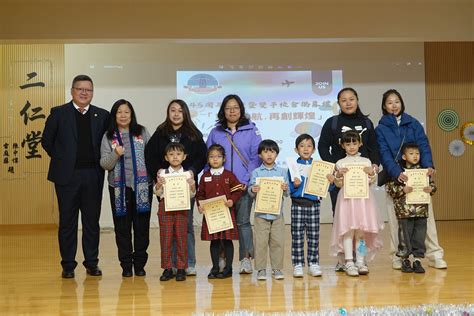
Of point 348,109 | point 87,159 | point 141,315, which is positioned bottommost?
point 141,315

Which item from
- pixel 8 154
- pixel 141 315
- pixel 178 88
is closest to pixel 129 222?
pixel 141 315

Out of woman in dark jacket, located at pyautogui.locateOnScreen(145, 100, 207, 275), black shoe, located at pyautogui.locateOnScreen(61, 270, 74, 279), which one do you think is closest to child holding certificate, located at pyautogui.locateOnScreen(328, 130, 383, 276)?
woman in dark jacket, located at pyautogui.locateOnScreen(145, 100, 207, 275)

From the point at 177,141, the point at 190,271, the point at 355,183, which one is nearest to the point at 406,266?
the point at 355,183

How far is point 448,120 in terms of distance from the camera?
8.86 m

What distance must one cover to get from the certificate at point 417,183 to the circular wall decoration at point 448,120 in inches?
189

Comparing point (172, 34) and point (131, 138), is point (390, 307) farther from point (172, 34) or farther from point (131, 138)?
point (172, 34)

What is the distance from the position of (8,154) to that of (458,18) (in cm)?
628

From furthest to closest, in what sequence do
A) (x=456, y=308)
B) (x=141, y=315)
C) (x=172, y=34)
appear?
(x=172, y=34) < (x=141, y=315) < (x=456, y=308)

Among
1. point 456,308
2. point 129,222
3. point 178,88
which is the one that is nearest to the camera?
point 456,308

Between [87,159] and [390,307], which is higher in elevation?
[87,159]

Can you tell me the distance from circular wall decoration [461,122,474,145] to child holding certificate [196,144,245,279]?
5.68 meters

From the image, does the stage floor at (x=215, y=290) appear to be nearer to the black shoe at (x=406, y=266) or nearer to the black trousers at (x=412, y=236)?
the black shoe at (x=406, y=266)

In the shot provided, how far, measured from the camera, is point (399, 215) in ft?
14.5

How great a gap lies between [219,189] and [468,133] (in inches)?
231
